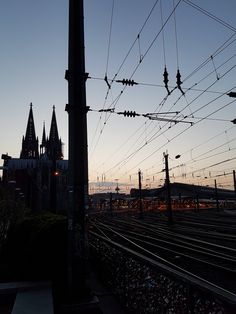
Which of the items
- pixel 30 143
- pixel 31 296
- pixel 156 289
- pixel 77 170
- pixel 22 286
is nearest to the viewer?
pixel 156 289

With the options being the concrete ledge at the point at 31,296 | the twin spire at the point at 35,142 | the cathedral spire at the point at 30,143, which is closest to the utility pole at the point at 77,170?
the concrete ledge at the point at 31,296

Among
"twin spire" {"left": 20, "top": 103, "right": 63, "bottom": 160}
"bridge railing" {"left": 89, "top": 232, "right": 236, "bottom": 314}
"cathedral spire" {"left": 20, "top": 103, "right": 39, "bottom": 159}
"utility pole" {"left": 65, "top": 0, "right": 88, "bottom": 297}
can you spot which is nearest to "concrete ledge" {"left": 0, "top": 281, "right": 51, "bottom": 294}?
"utility pole" {"left": 65, "top": 0, "right": 88, "bottom": 297}

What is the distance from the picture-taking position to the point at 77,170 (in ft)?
25.5

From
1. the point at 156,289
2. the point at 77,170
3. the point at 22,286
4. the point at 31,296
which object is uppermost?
the point at 77,170

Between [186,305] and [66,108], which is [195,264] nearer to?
[66,108]

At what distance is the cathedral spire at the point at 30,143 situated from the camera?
10700cm

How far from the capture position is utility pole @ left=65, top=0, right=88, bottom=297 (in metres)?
7.56

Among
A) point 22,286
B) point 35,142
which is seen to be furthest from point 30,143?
point 22,286

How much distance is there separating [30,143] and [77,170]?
348 feet

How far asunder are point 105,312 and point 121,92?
401 inches

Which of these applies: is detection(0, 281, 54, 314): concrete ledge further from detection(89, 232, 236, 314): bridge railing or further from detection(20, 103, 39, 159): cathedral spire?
detection(20, 103, 39, 159): cathedral spire

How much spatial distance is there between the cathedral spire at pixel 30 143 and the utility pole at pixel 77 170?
10156 centimetres

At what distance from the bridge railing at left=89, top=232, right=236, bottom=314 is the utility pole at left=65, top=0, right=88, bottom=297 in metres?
0.94

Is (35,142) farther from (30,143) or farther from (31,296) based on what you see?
(31,296)
